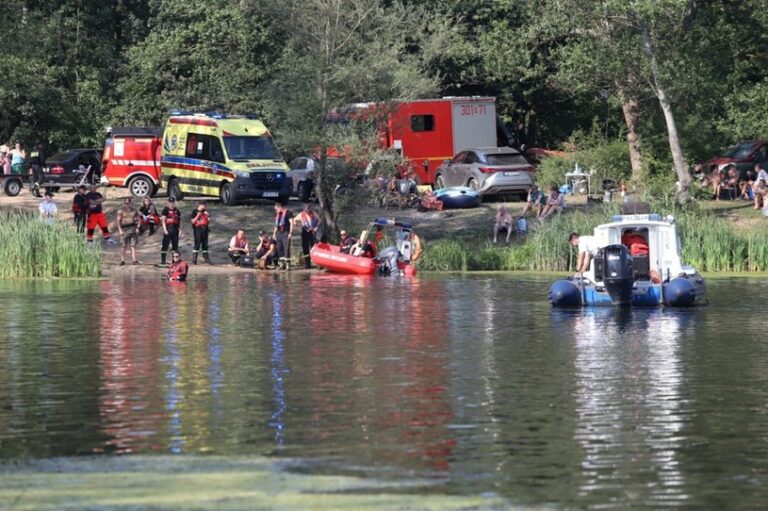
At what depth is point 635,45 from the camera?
45625 millimetres

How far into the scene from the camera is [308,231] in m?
41.1

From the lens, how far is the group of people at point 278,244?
40.6 metres

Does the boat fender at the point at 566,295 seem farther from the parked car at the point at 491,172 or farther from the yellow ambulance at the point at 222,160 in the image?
the parked car at the point at 491,172

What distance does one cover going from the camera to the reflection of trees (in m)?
16.7

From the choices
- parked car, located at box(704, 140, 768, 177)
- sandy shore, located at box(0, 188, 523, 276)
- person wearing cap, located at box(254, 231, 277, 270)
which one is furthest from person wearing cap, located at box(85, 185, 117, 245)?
parked car, located at box(704, 140, 768, 177)

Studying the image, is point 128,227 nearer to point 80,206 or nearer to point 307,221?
point 80,206

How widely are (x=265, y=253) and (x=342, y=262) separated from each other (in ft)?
7.15

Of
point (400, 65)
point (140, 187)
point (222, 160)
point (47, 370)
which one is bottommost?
point (47, 370)

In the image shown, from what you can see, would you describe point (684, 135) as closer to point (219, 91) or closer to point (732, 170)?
point (732, 170)

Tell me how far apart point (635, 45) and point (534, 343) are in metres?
22.0

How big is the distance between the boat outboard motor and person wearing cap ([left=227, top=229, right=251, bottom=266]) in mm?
12945

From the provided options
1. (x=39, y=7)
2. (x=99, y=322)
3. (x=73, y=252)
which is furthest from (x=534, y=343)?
(x=39, y=7)

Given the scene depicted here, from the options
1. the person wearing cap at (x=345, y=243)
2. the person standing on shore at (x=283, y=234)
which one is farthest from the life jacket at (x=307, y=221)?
the person wearing cap at (x=345, y=243)

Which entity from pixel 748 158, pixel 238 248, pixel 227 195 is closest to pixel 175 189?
pixel 227 195
